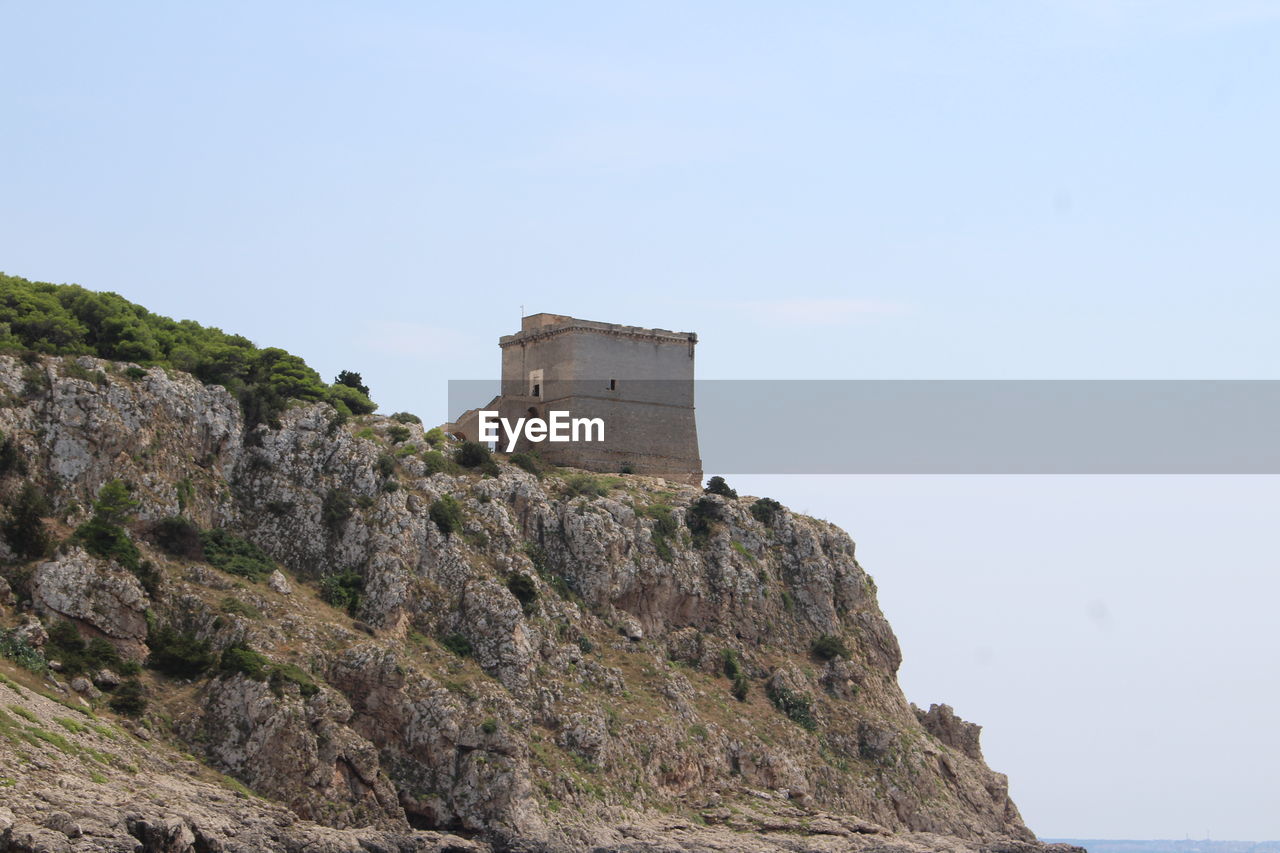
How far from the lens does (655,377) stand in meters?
104

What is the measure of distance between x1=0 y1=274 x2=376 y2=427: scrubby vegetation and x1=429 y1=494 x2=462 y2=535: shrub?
6.45 metres

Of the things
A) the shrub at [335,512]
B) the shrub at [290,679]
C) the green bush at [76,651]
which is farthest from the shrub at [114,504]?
the shrub at [335,512]

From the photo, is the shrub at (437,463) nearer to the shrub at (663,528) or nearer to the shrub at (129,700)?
the shrub at (663,528)

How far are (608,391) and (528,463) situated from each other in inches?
376

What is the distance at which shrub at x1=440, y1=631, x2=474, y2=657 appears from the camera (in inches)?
3182

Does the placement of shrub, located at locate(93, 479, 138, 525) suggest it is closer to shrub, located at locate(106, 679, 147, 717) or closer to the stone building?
shrub, located at locate(106, 679, 147, 717)

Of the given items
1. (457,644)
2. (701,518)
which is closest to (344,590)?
(457,644)

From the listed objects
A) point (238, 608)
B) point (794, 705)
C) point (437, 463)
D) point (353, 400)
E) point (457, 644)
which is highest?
point (353, 400)

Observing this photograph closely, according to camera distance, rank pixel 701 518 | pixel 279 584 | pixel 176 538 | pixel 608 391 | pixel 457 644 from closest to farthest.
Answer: pixel 176 538 → pixel 279 584 → pixel 457 644 → pixel 701 518 → pixel 608 391

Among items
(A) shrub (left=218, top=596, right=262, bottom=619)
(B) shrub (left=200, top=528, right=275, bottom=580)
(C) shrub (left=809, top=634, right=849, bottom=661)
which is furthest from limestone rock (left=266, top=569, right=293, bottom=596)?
(C) shrub (left=809, top=634, right=849, bottom=661)

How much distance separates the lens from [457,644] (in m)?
81.1

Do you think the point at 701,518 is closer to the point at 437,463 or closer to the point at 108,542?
the point at 437,463

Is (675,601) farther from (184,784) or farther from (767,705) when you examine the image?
(184,784)

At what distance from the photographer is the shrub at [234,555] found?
3095 inches
